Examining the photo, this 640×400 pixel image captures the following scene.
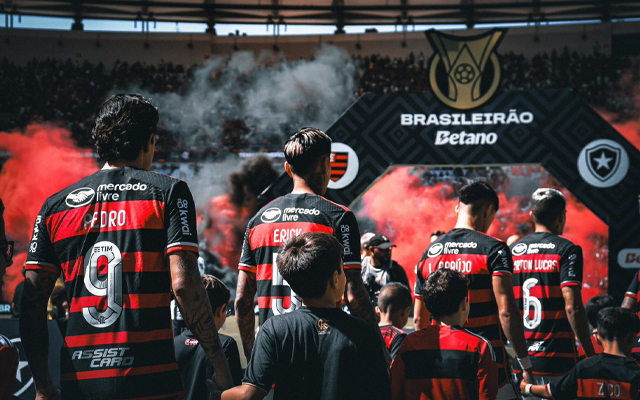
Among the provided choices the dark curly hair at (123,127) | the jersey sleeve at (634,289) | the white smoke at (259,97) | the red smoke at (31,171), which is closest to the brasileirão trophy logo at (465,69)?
the jersey sleeve at (634,289)

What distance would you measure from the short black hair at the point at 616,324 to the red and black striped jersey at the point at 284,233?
2101 millimetres

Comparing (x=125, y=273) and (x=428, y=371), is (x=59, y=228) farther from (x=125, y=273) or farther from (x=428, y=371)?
(x=428, y=371)

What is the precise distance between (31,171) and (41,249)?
21438mm

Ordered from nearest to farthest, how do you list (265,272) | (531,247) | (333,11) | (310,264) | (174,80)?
(310,264) → (265,272) → (531,247) → (174,80) → (333,11)

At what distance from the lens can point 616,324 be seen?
405 centimetres

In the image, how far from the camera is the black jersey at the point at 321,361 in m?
2.16

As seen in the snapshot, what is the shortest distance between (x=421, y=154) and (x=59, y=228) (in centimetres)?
634

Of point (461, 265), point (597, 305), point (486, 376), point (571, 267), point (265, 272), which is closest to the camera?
point (486, 376)

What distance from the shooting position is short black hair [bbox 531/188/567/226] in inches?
197

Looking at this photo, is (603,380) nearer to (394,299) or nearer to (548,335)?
(548,335)

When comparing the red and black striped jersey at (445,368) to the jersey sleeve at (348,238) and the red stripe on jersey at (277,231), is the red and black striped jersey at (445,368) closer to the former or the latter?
the jersey sleeve at (348,238)

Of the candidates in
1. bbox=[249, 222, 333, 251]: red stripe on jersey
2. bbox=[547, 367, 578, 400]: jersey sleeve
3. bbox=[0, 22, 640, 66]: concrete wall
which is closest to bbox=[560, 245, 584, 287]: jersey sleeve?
bbox=[547, 367, 578, 400]: jersey sleeve

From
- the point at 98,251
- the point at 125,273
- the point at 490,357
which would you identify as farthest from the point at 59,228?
the point at 490,357

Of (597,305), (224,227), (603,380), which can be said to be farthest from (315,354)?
(224,227)
